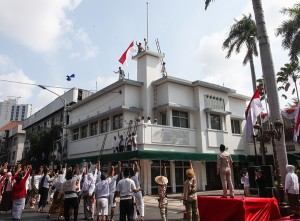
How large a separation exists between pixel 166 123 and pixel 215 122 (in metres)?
5.33

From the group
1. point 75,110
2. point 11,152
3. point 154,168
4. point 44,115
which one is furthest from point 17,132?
point 154,168

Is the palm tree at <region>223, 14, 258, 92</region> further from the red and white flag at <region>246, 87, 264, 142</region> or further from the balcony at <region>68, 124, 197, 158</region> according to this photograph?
the red and white flag at <region>246, 87, 264, 142</region>

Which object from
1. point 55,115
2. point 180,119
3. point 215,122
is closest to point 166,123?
point 180,119

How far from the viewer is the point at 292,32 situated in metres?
22.5

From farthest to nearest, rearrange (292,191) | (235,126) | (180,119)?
1. (235,126)
2. (180,119)
3. (292,191)

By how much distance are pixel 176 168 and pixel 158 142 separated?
3.13 metres

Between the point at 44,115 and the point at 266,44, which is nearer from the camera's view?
the point at 266,44

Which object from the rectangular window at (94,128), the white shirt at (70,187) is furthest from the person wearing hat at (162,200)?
the rectangular window at (94,128)

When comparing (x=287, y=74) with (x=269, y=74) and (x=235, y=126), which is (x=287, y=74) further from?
(x=269, y=74)

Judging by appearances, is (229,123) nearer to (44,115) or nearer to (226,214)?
(226,214)

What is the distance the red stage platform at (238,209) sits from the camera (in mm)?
8359

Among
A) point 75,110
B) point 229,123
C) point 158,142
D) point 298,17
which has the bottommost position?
point 158,142

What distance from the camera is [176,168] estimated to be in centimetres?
2280

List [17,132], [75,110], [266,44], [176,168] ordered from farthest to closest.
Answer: [17,132]
[75,110]
[176,168]
[266,44]
